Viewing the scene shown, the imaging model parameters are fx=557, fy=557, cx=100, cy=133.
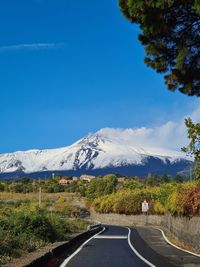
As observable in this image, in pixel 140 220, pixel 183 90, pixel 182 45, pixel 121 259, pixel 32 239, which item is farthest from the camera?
pixel 140 220

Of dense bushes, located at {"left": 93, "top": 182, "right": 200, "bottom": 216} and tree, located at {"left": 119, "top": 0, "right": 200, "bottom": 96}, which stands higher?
tree, located at {"left": 119, "top": 0, "right": 200, "bottom": 96}

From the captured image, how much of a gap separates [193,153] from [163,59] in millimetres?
4468

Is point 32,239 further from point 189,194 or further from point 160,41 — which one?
point 160,41

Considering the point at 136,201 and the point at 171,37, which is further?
the point at 136,201

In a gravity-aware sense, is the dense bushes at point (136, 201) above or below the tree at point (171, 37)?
below

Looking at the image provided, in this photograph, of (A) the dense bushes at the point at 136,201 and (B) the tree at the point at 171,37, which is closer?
(B) the tree at the point at 171,37

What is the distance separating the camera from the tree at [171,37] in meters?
15.1

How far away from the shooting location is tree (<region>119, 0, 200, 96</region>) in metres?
15.1

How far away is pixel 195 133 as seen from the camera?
20219mm

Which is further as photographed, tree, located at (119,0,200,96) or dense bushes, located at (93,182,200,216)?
dense bushes, located at (93,182,200,216)

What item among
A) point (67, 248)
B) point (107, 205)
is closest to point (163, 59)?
point (67, 248)

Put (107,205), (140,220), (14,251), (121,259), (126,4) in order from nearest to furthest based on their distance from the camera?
(126,4) < (14,251) < (121,259) < (140,220) < (107,205)

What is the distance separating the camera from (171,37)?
16984mm

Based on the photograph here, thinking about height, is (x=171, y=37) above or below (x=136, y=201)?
above
